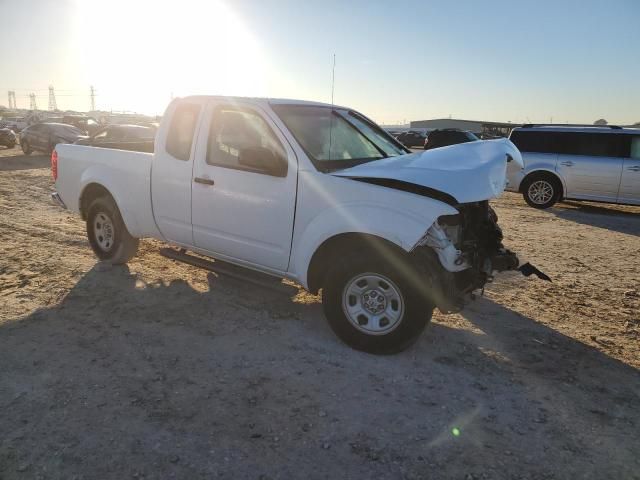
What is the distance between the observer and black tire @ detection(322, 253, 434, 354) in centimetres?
357

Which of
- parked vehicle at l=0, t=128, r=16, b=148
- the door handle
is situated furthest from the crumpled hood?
parked vehicle at l=0, t=128, r=16, b=148

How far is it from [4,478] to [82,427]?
462 millimetres

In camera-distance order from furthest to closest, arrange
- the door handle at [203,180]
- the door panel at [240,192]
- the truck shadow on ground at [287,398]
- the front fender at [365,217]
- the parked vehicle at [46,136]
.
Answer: the parked vehicle at [46,136] < the door handle at [203,180] < the door panel at [240,192] < the front fender at [365,217] < the truck shadow on ground at [287,398]

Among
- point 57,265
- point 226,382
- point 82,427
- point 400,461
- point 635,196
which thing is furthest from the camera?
point 635,196

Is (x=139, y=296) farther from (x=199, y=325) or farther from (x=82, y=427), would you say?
(x=82, y=427)

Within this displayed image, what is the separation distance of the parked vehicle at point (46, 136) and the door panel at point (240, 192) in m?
18.3

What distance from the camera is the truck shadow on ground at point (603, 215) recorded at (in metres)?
9.58

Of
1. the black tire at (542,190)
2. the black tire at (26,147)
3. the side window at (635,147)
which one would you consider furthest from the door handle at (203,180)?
the black tire at (26,147)

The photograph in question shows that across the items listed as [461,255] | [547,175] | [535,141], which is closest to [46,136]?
[535,141]

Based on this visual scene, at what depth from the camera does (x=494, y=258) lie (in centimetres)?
390

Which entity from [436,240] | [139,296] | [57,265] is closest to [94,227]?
[57,265]

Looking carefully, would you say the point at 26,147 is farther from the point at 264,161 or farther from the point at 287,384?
the point at 287,384

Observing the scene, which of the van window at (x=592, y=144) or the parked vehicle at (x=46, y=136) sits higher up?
the van window at (x=592, y=144)

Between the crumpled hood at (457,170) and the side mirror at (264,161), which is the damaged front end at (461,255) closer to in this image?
the crumpled hood at (457,170)
